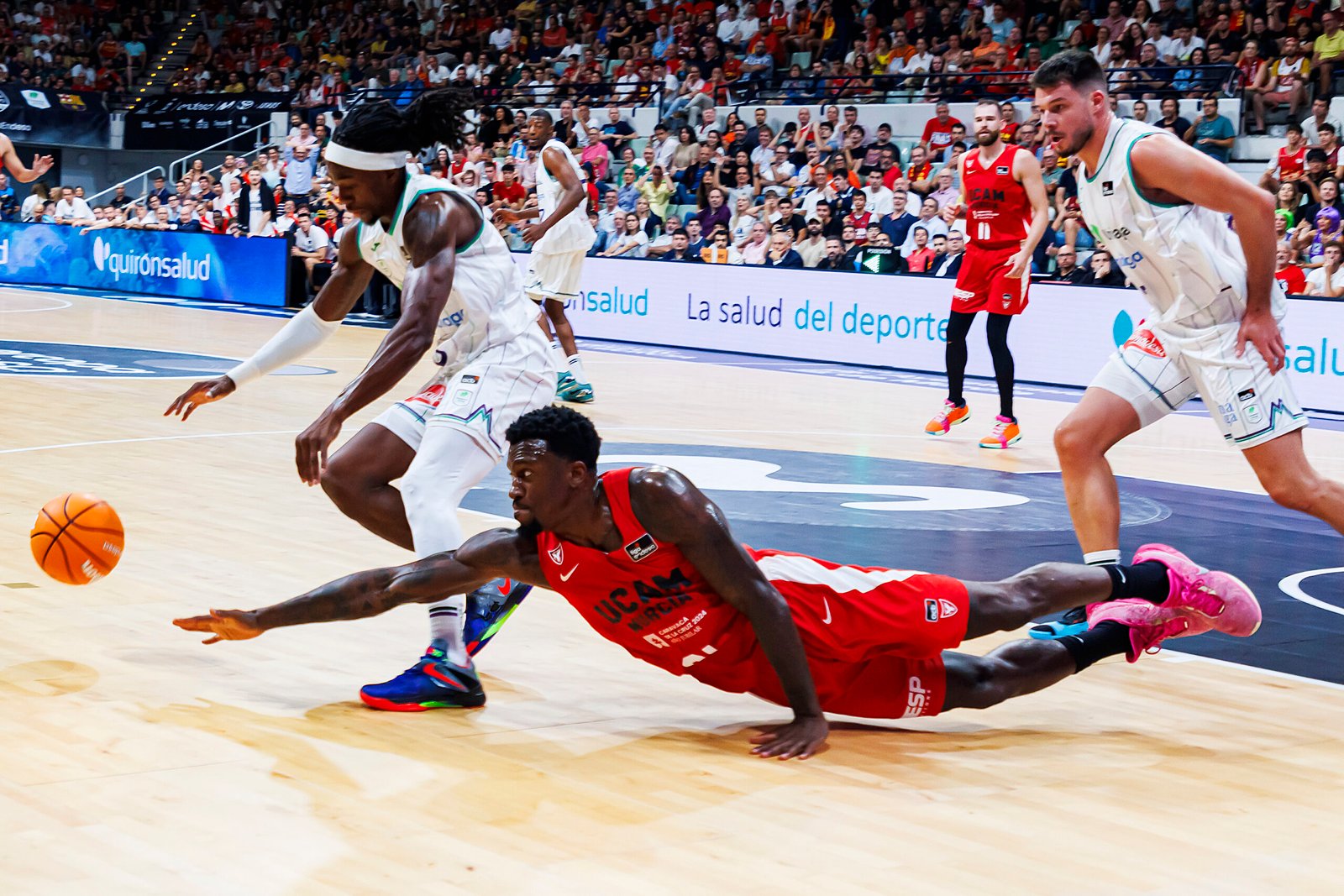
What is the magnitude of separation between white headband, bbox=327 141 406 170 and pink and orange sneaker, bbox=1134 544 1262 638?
2.32 meters

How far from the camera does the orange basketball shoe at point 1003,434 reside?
10016 mm

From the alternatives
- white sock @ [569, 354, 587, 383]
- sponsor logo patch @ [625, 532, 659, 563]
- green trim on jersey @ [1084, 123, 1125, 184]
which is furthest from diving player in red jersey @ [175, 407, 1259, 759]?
white sock @ [569, 354, 587, 383]

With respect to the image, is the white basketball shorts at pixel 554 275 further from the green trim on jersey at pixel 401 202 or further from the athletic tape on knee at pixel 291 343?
the green trim on jersey at pixel 401 202

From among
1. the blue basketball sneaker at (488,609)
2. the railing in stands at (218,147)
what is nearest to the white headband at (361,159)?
the blue basketball sneaker at (488,609)

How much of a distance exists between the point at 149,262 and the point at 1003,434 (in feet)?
51.7

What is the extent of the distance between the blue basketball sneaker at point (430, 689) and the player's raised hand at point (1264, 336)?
7.98 feet

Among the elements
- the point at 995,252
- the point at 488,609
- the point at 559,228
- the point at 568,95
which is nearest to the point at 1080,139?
the point at 488,609

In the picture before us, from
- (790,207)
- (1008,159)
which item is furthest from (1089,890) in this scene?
(790,207)

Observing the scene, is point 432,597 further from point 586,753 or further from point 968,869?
point 968,869

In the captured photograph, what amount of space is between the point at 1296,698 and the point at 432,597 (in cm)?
239

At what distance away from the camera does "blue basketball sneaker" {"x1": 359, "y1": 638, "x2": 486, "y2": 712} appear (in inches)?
165

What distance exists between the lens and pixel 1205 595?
177 inches

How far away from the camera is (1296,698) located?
178 inches

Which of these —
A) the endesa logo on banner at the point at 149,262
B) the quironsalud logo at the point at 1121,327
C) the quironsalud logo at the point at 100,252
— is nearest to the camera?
the quironsalud logo at the point at 1121,327
